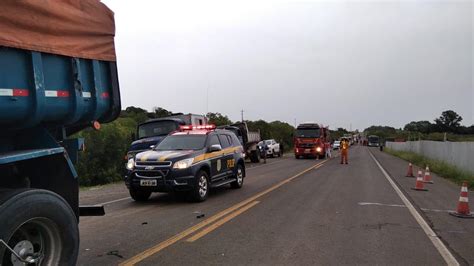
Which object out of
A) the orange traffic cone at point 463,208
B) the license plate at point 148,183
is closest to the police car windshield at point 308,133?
the orange traffic cone at point 463,208

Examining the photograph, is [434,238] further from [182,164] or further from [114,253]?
[182,164]

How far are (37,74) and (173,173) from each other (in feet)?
21.4

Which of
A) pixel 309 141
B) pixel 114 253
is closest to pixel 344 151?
pixel 309 141

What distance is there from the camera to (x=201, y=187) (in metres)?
11.6

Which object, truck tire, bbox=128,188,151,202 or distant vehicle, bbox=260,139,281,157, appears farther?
distant vehicle, bbox=260,139,281,157

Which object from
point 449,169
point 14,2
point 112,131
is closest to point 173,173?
point 14,2

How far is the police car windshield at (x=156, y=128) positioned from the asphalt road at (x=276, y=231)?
18.5 feet

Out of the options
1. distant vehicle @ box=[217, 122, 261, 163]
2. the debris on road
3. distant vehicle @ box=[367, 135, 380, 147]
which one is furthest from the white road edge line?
distant vehicle @ box=[367, 135, 380, 147]

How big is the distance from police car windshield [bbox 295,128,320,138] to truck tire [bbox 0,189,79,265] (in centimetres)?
3400

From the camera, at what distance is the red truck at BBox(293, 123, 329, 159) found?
123ft

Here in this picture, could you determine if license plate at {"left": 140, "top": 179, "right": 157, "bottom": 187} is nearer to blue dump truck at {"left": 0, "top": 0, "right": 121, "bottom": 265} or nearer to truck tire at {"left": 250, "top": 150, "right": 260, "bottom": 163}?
blue dump truck at {"left": 0, "top": 0, "right": 121, "bottom": 265}

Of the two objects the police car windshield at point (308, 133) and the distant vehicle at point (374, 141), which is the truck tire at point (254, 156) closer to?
the police car windshield at point (308, 133)

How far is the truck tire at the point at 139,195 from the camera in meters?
11.7

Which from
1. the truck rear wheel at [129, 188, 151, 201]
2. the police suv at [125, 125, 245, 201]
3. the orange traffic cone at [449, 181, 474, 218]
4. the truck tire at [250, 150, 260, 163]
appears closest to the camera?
the orange traffic cone at [449, 181, 474, 218]
